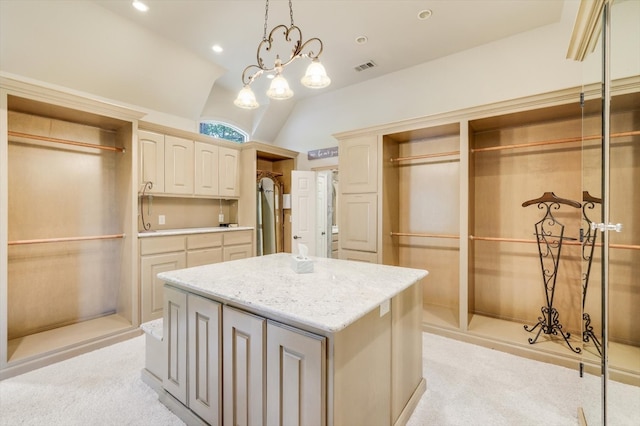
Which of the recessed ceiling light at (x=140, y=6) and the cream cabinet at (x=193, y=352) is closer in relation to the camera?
the cream cabinet at (x=193, y=352)

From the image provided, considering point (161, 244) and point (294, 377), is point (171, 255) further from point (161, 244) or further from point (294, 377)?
point (294, 377)

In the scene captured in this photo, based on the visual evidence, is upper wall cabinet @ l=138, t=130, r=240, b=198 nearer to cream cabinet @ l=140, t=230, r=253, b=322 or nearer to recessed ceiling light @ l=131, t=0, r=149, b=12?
cream cabinet @ l=140, t=230, r=253, b=322

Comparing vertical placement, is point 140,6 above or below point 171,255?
above

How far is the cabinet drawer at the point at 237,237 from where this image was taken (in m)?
4.30

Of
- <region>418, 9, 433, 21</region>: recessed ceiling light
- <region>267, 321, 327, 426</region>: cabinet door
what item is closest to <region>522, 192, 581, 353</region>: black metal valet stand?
<region>418, 9, 433, 21</region>: recessed ceiling light

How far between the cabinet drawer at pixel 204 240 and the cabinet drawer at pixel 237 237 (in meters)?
0.13

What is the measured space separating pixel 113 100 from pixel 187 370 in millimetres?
3628

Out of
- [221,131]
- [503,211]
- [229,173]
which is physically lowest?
[503,211]

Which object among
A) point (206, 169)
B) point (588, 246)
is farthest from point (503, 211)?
point (206, 169)

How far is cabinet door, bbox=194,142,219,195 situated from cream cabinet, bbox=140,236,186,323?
3.14 feet

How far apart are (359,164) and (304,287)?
2.55 metres

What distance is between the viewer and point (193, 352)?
1.76 meters

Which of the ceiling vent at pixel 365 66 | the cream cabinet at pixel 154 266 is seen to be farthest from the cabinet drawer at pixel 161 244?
the ceiling vent at pixel 365 66

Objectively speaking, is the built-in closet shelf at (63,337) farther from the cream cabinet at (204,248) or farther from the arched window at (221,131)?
the arched window at (221,131)
